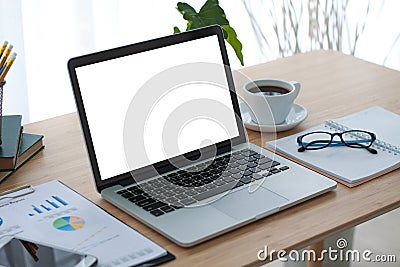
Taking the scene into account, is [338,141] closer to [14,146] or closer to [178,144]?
[178,144]

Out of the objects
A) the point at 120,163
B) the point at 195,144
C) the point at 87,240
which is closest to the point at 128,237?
the point at 87,240

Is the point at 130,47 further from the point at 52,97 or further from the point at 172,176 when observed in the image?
the point at 52,97

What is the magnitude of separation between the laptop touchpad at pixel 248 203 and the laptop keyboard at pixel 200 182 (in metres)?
0.03

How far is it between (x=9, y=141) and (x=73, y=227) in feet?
0.98

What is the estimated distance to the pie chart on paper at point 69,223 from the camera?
115 centimetres

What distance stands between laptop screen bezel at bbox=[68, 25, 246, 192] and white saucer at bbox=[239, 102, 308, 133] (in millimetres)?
86

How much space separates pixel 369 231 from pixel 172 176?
1.30m

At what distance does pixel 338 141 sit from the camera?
4.71ft

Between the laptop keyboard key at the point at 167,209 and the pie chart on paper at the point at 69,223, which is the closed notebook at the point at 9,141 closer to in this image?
the pie chart on paper at the point at 69,223

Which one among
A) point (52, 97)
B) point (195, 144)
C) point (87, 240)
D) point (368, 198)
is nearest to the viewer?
point (87, 240)

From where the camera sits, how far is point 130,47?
1302 millimetres

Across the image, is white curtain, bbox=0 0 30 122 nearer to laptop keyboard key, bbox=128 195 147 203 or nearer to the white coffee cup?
the white coffee cup

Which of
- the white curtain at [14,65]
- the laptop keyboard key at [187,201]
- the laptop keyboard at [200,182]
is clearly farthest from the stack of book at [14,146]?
the white curtain at [14,65]

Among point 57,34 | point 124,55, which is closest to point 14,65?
point 57,34
